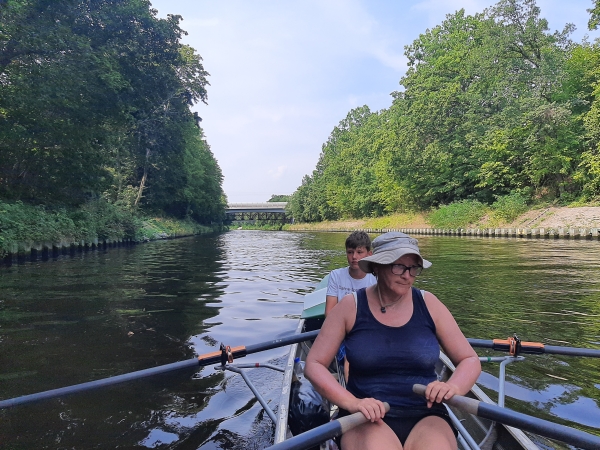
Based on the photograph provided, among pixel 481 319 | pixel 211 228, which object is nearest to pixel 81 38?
pixel 481 319

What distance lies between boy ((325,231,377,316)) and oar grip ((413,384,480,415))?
2.16 metres

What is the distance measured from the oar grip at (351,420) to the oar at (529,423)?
0.37 meters

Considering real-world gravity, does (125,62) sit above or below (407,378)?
above

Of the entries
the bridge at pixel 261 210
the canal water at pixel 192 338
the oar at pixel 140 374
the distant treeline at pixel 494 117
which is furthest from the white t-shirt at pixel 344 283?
the bridge at pixel 261 210

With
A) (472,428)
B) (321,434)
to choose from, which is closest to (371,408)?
(321,434)

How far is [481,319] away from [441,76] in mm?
38902

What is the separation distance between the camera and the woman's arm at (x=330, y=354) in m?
2.55

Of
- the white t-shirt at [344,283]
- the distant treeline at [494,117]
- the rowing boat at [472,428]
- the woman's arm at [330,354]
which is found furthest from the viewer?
the distant treeline at [494,117]

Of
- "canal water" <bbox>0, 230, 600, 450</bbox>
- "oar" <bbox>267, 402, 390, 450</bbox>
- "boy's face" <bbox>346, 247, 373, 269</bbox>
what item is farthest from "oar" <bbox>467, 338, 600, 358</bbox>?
"oar" <bbox>267, 402, 390, 450</bbox>

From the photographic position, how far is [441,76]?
137ft

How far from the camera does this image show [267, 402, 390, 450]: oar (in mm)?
2258

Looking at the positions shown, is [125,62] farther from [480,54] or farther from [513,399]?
[480,54]

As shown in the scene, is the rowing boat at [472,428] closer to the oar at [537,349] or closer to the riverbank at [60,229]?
the oar at [537,349]

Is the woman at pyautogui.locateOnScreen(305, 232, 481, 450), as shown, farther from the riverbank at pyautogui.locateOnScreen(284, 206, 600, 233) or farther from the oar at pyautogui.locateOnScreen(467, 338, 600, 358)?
the riverbank at pyautogui.locateOnScreen(284, 206, 600, 233)
